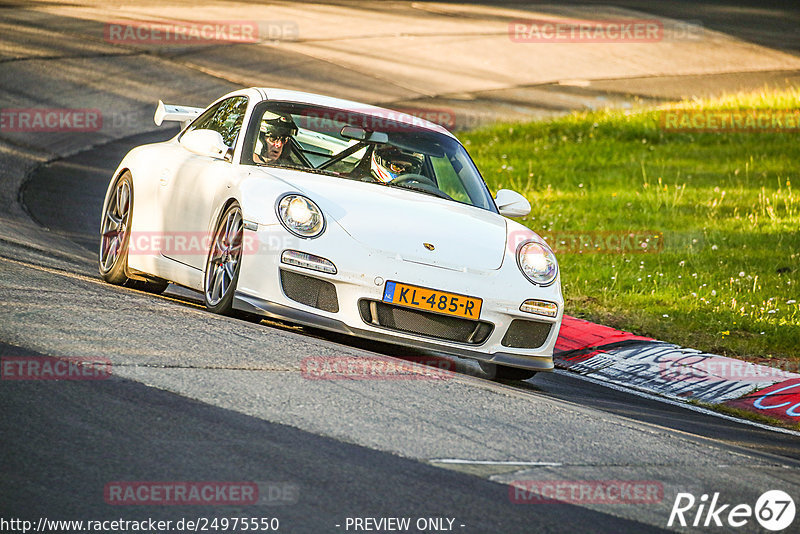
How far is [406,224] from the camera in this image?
685 cm

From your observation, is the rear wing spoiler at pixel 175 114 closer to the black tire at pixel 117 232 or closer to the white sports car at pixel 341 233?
the white sports car at pixel 341 233

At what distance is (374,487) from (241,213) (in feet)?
9.11

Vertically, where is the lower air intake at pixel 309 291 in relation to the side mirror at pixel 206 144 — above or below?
below

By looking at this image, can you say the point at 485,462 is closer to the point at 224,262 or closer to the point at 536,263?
the point at 536,263

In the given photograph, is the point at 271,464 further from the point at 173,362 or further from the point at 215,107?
the point at 215,107

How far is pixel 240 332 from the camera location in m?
6.33

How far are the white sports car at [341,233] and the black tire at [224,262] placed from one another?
0.5 inches

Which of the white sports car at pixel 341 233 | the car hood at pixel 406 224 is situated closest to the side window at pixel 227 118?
the white sports car at pixel 341 233

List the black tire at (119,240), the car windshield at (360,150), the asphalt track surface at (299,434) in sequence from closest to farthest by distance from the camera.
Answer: the asphalt track surface at (299,434) < the car windshield at (360,150) < the black tire at (119,240)

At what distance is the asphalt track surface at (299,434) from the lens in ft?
13.6

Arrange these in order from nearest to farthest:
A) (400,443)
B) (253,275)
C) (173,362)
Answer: (400,443) → (173,362) → (253,275)

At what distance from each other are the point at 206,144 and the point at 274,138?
0.46 m

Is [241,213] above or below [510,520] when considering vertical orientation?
above

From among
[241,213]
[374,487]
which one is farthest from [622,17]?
[374,487]
